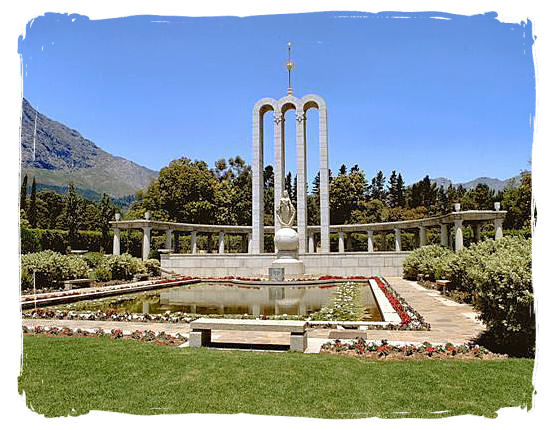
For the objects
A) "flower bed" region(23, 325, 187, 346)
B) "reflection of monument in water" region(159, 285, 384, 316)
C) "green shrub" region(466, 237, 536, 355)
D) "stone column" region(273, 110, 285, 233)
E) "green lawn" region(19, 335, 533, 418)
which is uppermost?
"stone column" region(273, 110, 285, 233)

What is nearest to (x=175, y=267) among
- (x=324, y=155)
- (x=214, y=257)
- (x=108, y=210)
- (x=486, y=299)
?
(x=214, y=257)

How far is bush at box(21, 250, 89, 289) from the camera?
1648 cm

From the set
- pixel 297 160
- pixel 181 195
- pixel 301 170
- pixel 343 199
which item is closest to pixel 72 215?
pixel 181 195

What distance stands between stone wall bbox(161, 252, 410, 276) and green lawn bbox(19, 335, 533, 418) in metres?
20.3

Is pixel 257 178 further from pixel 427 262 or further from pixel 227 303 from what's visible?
pixel 227 303

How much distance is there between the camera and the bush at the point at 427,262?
65.3 ft

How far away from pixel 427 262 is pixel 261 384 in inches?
710

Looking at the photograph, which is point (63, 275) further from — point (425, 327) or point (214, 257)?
point (425, 327)

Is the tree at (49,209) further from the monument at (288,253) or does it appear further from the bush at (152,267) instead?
the monument at (288,253)

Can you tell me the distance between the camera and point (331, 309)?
12555 mm

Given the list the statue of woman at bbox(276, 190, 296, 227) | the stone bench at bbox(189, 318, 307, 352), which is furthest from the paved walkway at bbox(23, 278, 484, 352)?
the statue of woman at bbox(276, 190, 296, 227)

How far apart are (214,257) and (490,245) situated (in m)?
18.2

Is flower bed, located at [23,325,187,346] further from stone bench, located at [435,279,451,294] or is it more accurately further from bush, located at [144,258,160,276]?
bush, located at [144,258,160,276]

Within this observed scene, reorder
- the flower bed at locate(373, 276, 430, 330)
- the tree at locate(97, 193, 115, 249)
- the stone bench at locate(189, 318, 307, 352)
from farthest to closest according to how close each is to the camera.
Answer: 1. the tree at locate(97, 193, 115, 249)
2. the flower bed at locate(373, 276, 430, 330)
3. the stone bench at locate(189, 318, 307, 352)
